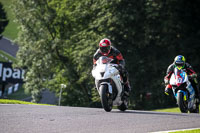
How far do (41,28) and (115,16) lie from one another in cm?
851

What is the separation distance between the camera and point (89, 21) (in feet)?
97.7

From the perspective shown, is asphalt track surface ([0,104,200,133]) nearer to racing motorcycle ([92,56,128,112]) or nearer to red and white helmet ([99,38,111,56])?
racing motorcycle ([92,56,128,112])

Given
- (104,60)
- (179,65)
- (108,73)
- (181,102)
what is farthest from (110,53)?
(179,65)

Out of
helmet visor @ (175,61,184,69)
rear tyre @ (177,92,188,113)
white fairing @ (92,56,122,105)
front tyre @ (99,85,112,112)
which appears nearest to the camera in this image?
front tyre @ (99,85,112,112)

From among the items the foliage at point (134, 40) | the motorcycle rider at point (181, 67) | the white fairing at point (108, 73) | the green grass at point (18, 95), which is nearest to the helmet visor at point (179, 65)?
the motorcycle rider at point (181, 67)

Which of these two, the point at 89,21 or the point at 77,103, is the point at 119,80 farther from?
the point at 77,103

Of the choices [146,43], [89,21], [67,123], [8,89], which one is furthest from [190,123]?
[8,89]

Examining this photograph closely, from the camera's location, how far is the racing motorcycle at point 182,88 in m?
12.8

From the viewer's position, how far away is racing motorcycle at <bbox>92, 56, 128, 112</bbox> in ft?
34.4

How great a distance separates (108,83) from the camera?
34.9ft

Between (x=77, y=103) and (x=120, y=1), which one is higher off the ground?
(x=120, y=1)

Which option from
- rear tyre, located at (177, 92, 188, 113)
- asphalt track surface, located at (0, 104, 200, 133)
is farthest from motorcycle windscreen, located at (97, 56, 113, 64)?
rear tyre, located at (177, 92, 188, 113)

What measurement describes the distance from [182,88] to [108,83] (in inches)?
138

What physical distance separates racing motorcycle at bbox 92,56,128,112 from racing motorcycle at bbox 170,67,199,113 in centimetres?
224
